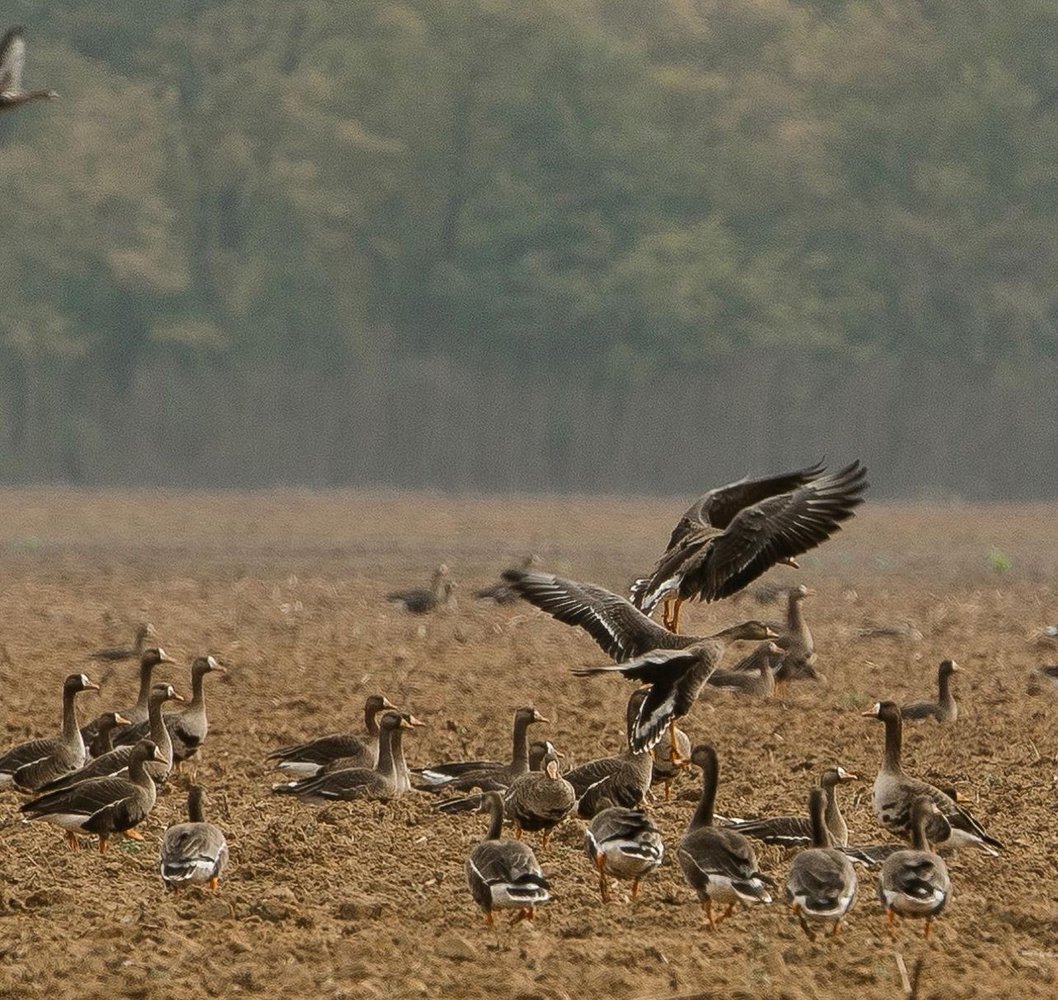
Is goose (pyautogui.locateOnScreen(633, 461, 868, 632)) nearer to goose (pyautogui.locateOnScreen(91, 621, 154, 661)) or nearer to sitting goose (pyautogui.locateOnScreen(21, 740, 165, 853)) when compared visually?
sitting goose (pyautogui.locateOnScreen(21, 740, 165, 853))

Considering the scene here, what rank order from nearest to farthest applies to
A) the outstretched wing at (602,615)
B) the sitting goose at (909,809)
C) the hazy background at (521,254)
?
the sitting goose at (909,809) → the outstretched wing at (602,615) → the hazy background at (521,254)

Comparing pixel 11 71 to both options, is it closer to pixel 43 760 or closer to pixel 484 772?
pixel 43 760

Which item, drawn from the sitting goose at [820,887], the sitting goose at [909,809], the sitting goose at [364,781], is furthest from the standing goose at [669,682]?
the sitting goose at [820,887]

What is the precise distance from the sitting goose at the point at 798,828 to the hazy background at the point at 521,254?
4943cm

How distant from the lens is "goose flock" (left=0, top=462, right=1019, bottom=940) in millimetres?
9648

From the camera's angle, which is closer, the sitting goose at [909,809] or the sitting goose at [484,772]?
the sitting goose at [909,809]

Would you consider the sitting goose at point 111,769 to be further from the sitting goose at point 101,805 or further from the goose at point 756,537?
the goose at point 756,537

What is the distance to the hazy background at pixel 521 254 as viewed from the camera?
60844mm

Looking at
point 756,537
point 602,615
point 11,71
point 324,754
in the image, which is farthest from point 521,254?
point 602,615

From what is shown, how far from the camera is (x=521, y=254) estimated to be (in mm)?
61906

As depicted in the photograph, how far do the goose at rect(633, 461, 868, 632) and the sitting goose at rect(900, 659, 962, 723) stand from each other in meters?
3.95

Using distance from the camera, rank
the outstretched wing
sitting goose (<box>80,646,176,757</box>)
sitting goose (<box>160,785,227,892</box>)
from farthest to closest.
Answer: sitting goose (<box>80,646,176,757</box>), the outstretched wing, sitting goose (<box>160,785,227,892</box>)

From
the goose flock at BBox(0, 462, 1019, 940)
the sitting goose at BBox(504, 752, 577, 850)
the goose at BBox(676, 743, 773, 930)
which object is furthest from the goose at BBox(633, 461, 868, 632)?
the goose at BBox(676, 743, 773, 930)

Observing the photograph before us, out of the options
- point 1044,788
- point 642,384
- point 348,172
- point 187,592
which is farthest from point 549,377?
point 1044,788
